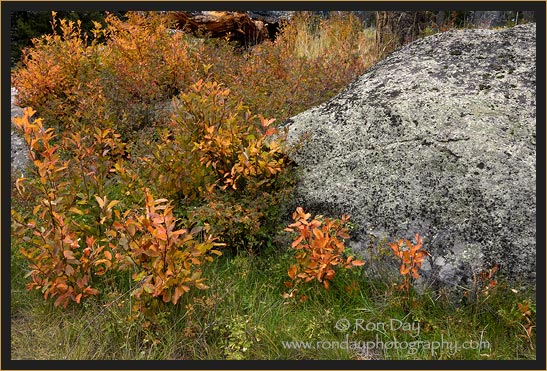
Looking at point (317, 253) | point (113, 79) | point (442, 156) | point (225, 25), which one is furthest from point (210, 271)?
point (225, 25)

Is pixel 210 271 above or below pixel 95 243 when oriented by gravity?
below

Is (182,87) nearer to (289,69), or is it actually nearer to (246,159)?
(289,69)

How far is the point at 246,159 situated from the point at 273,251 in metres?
0.72

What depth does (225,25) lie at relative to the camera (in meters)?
8.92

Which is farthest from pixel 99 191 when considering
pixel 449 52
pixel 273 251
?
pixel 449 52

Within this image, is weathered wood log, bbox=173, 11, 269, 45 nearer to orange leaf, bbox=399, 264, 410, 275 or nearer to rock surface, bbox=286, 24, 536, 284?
rock surface, bbox=286, 24, 536, 284

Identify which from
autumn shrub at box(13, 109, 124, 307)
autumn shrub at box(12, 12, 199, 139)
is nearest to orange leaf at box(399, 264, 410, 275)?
autumn shrub at box(13, 109, 124, 307)

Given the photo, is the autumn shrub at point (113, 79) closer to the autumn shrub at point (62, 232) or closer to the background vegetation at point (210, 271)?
the background vegetation at point (210, 271)

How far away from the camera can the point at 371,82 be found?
4.03 m

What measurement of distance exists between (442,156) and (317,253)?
3.71 feet

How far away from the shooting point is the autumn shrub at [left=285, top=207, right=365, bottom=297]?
3004 mm

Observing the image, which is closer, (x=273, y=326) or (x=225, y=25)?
(x=273, y=326)

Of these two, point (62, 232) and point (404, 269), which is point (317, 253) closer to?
point (404, 269)

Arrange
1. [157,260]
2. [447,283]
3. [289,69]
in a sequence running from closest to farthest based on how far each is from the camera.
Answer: [157,260], [447,283], [289,69]
